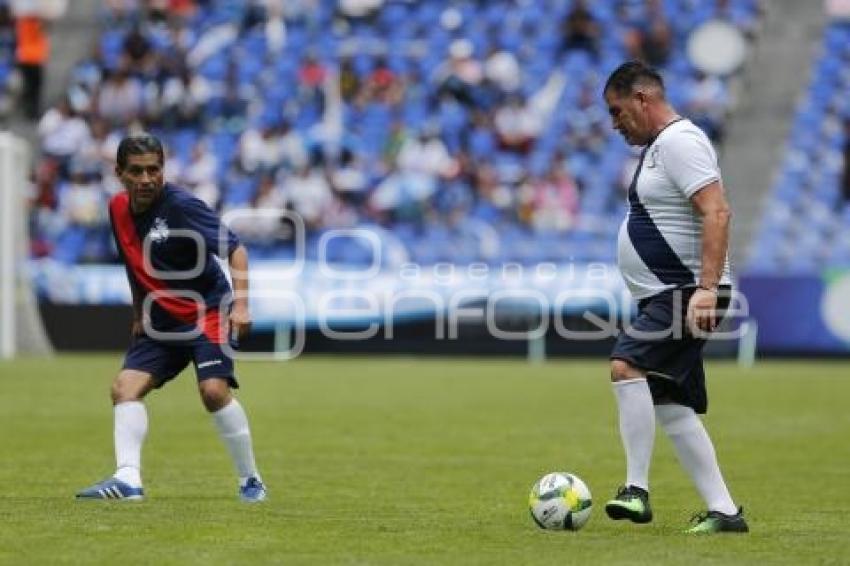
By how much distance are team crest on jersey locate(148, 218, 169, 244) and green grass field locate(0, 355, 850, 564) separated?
1439 mm

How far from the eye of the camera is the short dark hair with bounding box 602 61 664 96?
9.02m

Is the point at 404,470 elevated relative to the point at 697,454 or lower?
lower

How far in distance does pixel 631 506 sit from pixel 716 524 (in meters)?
0.41

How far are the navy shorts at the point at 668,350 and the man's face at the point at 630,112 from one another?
0.78 metres

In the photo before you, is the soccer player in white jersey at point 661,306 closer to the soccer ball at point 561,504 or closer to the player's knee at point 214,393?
the soccer ball at point 561,504

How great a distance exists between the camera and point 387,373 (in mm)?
24781

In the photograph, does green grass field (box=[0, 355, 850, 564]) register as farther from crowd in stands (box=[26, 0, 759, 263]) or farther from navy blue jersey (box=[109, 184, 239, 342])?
crowd in stands (box=[26, 0, 759, 263])

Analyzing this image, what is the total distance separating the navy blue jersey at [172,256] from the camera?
10.5 m

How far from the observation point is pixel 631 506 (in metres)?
9.20

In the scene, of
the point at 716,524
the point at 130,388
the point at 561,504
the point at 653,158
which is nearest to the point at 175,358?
the point at 130,388

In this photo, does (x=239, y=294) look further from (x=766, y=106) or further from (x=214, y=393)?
(x=766, y=106)

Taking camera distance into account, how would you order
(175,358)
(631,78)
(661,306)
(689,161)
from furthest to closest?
(175,358), (661,306), (631,78), (689,161)

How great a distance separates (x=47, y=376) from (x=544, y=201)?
9777 mm

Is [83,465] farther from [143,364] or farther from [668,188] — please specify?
[668,188]
